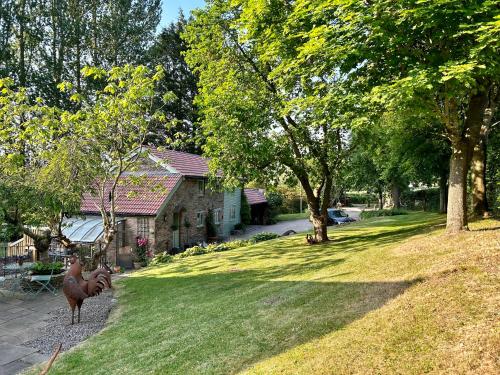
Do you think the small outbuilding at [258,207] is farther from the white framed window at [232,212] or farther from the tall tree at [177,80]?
the tall tree at [177,80]

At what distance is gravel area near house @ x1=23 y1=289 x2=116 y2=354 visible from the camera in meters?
8.74

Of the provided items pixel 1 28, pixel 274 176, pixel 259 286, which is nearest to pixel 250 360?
pixel 259 286

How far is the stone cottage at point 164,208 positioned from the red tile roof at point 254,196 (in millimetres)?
8680

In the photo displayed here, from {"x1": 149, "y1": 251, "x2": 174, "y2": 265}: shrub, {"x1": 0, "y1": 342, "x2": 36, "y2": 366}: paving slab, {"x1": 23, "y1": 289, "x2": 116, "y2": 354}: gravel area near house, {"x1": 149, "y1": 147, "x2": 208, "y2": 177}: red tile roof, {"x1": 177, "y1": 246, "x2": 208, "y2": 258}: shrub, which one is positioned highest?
{"x1": 149, "y1": 147, "x2": 208, "y2": 177}: red tile roof

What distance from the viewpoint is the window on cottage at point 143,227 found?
22.5 meters

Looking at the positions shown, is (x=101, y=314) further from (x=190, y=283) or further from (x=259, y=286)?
(x=259, y=286)

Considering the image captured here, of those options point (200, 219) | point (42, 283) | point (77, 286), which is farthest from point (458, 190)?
point (200, 219)

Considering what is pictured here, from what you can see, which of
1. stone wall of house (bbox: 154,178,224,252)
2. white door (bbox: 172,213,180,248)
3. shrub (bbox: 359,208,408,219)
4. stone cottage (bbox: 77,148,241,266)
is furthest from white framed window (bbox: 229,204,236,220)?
shrub (bbox: 359,208,408,219)

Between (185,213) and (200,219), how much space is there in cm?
272

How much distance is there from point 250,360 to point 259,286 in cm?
474

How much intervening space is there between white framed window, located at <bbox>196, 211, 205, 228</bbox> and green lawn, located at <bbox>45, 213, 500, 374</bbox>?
15657 millimetres

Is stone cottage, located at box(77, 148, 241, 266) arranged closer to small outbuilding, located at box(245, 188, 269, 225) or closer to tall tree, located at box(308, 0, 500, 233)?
small outbuilding, located at box(245, 188, 269, 225)

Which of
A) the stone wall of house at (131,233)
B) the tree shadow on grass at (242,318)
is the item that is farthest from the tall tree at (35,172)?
the stone wall of house at (131,233)

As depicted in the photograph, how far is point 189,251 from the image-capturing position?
2133cm
